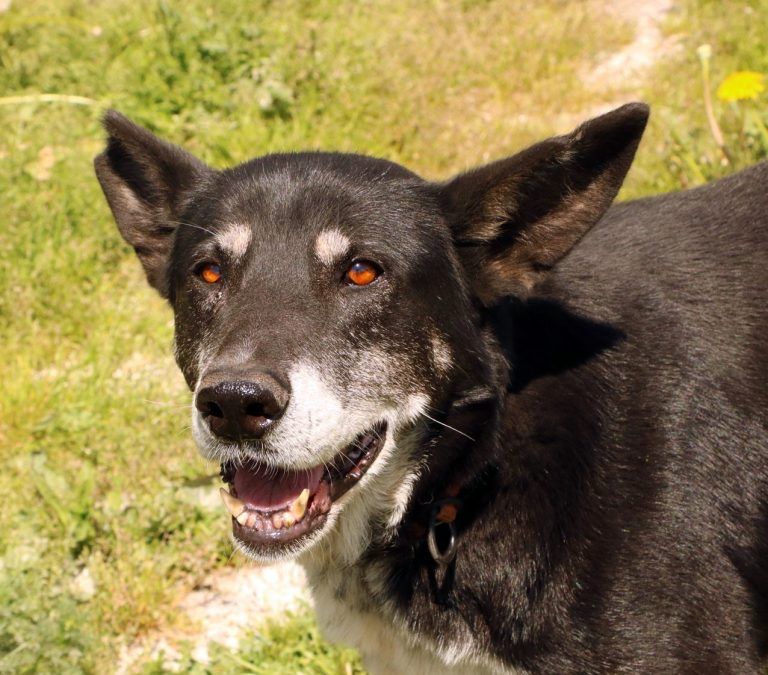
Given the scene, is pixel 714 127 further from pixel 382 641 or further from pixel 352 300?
pixel 382 641

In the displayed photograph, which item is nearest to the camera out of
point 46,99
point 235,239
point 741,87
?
point 235,239

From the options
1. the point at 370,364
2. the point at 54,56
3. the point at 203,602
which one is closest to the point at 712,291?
the point at 370,364

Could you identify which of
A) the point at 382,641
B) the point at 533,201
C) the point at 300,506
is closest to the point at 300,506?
the point at 300,506

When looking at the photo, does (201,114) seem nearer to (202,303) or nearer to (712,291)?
(202,303)

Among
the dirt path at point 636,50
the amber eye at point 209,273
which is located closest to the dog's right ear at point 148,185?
the amber eye at point 209,273

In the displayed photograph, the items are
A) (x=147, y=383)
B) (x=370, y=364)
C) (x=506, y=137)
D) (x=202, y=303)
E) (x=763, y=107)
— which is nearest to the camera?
(x=370, y=364)

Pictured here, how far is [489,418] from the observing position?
3236mm

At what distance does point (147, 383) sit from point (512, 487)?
9.10ft

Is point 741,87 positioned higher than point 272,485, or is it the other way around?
point 741,87

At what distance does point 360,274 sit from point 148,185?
1.05 meters

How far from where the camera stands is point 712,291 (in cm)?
352

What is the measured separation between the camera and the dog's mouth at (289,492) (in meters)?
3.03

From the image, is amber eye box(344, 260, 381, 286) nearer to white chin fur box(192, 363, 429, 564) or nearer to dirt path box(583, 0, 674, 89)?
white chin fur box(192, 363, 429, 564)

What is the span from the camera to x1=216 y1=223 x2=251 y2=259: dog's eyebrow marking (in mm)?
3266
